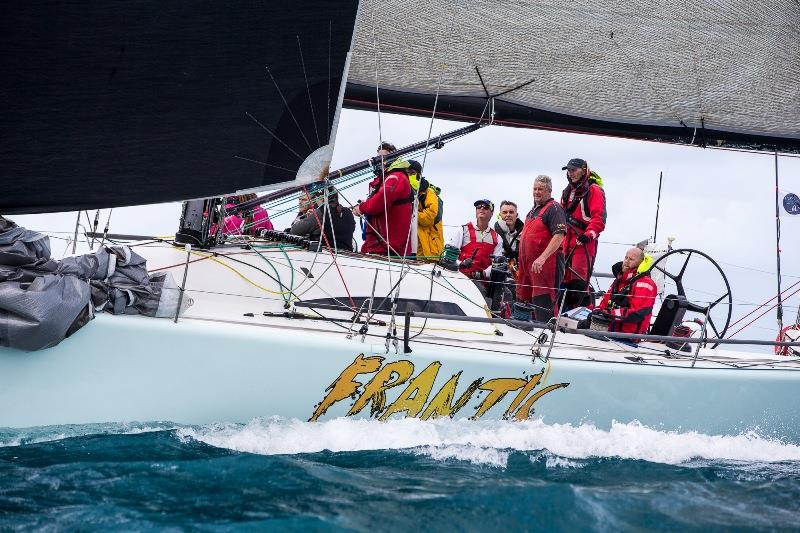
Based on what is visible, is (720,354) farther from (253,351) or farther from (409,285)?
(253,351)

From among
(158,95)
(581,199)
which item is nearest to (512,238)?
(581,199)

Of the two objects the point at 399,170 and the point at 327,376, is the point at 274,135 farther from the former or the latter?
the point at 399,170

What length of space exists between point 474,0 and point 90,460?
416cm

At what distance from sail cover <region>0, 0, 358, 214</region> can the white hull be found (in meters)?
0.68

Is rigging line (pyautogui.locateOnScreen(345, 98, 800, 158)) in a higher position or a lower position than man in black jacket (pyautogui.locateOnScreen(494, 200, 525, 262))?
higher

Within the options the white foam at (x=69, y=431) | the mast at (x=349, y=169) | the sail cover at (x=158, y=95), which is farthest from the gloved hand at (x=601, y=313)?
the white foam at (x=69, y=431)

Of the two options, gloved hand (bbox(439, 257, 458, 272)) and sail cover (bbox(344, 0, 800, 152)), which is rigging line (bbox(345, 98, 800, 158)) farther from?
gloved hand (bbox(439, 257, 458, 272))

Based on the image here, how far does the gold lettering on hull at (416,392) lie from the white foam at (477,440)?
0.25 ft

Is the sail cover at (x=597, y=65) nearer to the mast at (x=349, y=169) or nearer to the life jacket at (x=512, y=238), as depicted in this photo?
the mast at (x=349, y=169)

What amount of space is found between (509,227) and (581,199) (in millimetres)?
1115

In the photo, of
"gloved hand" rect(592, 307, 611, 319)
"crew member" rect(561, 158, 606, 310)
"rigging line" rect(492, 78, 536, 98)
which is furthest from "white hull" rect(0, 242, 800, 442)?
"rigging line" rect(492, 78, 536, 98)

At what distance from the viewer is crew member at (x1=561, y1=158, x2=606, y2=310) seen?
20.2 ft

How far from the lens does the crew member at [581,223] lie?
6.15 m

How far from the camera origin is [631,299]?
6.06m
